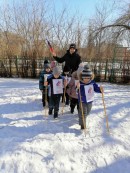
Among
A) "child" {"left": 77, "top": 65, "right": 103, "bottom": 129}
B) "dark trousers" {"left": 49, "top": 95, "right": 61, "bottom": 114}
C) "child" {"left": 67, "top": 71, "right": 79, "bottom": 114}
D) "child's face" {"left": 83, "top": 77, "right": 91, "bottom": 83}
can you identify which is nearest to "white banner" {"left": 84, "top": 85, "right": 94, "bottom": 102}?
"child" {"left": 77, "top": 65, "right": 103, "bottom": 129}

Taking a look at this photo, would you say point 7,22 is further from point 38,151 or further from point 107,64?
point 38,151

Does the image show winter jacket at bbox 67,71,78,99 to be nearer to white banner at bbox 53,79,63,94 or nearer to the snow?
white banner at bbox 53,79,63,94

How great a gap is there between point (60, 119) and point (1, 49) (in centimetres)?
1126

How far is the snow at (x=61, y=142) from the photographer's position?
3281 mm

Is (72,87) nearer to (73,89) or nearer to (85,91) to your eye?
(73,89)

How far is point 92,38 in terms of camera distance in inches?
514

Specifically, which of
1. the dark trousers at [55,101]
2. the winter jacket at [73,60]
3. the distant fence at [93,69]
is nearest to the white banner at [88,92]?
the dark trousers at [55,101]

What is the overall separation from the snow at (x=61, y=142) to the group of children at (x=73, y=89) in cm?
32

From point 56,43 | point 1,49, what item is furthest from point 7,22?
point 56,43

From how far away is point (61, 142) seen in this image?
12.9 feet

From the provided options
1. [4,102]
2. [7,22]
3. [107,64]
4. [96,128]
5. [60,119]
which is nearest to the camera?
[96,128]

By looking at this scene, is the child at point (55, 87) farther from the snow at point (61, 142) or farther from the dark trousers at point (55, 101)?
the snow at point (61, 142)

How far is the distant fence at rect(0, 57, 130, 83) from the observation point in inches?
496

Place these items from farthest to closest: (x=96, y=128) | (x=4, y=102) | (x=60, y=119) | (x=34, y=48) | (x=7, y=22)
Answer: (x=7, y=22)
(x=34, y=48)
(x=4, y=102)
(x=60, y=119)
(x=96, y=128)
